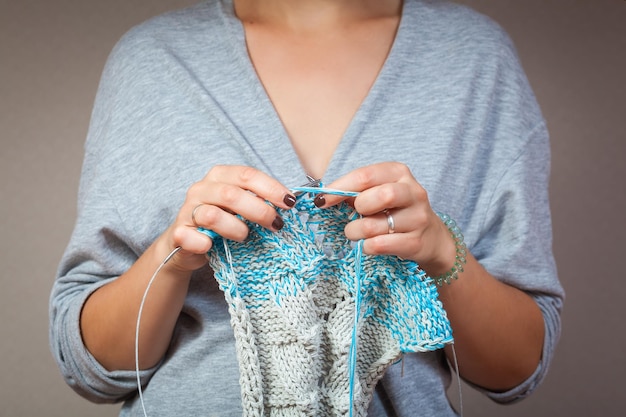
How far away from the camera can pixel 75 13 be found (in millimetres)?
1897

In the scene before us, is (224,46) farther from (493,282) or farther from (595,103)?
(595,103)

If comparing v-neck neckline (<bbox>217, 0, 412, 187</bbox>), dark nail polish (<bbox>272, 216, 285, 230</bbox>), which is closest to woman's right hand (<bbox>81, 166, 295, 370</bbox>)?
dark nail polish (<bbox>272, 216, 285, 230</bbox>)

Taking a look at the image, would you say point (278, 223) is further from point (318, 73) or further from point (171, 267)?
point (318, 73)

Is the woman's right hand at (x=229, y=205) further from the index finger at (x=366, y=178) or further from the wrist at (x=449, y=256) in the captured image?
the wrist at (x=449, y=256)

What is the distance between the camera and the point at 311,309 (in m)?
0.93

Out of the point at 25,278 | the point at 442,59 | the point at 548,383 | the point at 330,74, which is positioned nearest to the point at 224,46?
the point at 330,74

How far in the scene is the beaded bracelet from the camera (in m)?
0.92

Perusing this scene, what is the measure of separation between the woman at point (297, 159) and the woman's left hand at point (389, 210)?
0.16m

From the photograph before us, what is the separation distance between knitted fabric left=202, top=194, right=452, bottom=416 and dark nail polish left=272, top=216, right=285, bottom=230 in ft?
0.14

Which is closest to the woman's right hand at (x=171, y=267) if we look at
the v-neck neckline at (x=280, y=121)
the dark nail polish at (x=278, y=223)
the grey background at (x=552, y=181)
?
the dark nail polish at (x=278, y=223)

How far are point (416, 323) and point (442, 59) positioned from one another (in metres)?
0.49

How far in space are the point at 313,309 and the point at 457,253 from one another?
0.20 metres

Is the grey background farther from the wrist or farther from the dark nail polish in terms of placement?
the dark nail polish

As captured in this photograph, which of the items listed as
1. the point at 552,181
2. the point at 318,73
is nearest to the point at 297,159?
the point at 318,73
